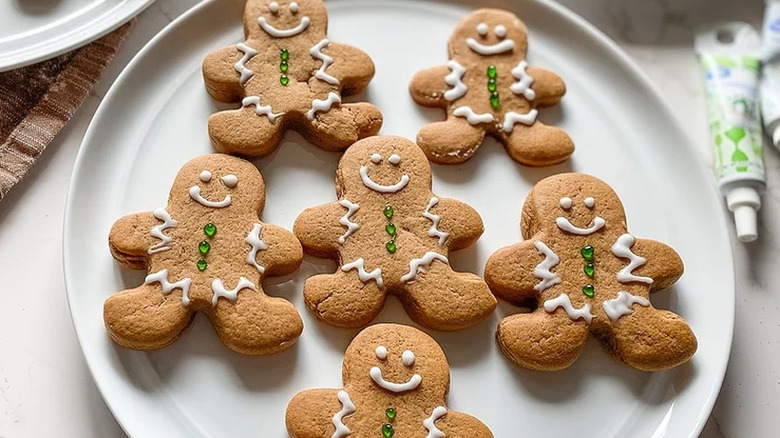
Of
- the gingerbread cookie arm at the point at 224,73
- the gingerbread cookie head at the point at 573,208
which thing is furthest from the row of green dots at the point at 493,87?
the gingerbread cookie arm at the point at 224,73

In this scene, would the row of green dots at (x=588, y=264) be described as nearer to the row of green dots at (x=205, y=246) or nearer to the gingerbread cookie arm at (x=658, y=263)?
the gingerbread cookie arm at (x=658, y=263)

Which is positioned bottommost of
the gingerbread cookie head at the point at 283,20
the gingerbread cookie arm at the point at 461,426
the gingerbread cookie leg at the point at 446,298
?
the gingerbread cookie arm at the point at 461,426

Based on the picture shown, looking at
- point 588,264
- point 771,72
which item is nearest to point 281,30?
point 588,264

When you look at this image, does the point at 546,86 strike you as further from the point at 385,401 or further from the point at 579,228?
the point at 385,401

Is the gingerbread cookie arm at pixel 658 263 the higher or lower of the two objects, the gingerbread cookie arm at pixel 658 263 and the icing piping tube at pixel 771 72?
the lower

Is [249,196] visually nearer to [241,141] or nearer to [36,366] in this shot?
[241,141]

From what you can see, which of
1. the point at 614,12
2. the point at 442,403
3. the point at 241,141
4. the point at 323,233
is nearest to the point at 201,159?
the point at 241,141
